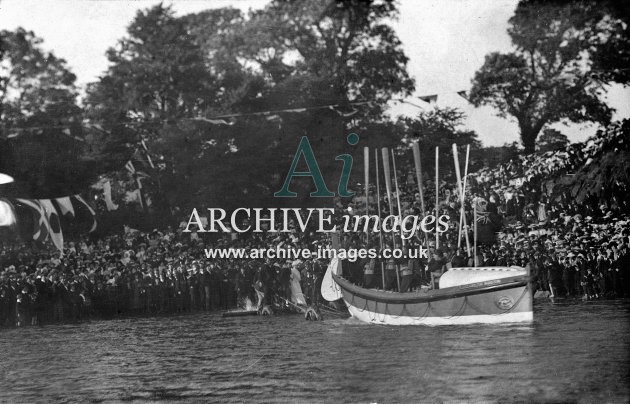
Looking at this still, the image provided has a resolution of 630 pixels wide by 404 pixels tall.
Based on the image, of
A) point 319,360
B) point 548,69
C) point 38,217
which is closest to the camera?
point 319,360

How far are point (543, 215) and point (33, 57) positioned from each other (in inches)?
332

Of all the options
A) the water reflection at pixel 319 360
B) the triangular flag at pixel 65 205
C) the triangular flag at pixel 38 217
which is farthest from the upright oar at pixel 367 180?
the triangular flag at pixel 38 217

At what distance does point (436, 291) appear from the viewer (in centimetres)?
1275

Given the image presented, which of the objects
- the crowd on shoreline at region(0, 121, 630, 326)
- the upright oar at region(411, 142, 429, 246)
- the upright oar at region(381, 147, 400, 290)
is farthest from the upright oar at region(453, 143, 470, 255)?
the upright oar at region(381, 147, 400, 290)

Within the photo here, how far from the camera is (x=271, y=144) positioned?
1299cm

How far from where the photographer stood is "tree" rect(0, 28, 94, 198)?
40.5ft

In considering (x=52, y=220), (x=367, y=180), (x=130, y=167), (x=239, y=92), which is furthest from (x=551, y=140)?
(x=52, y=220)

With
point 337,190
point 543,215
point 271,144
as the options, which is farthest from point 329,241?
point 543,215

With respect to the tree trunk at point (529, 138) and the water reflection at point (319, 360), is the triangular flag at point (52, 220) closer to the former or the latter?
the water reflection at point (319, 360)

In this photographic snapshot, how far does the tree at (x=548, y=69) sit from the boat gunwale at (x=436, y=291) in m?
2.17

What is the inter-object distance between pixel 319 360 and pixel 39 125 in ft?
19.1

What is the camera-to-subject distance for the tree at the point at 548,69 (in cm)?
1177

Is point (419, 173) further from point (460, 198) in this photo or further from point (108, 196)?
point (108, 196)

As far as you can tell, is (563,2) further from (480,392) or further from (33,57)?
(33,57)
